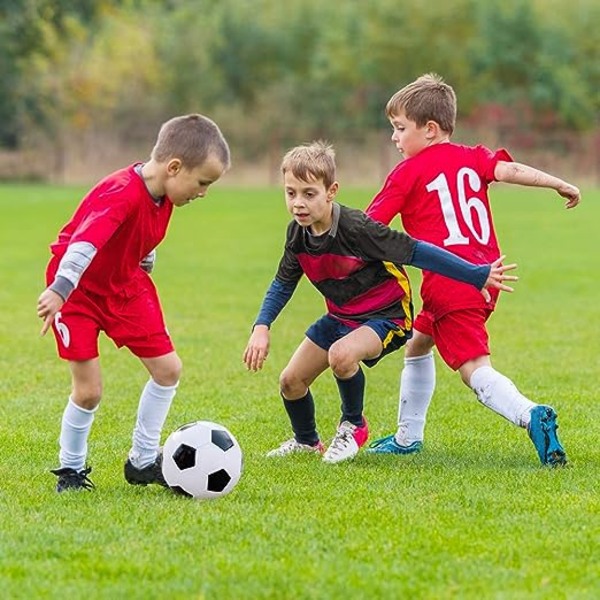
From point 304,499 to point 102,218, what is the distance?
1.43 metres

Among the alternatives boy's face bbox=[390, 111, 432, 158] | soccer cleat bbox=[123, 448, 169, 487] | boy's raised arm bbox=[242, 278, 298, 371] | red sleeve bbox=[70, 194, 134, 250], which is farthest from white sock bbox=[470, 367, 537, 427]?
red sleeve bbox=[70, 194, 134, 250]

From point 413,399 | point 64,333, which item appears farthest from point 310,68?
point 64,333

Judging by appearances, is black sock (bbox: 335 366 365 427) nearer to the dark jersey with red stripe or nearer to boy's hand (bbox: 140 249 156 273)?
the dark jersey with red stripe

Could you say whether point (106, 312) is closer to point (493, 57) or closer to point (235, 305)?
point (235, 305)

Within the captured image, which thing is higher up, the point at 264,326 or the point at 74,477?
the point at 264,326

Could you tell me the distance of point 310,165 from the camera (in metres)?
6.13

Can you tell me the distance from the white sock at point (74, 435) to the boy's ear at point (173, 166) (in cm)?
110

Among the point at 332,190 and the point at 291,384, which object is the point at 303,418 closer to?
the point at 291,384

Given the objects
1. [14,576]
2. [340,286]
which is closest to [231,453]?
[340,286]

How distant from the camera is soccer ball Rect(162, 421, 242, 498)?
565 cm

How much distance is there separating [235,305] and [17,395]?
529 centimetres

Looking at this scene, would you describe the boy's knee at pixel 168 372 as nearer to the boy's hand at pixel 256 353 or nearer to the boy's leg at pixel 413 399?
the boy's hand at pixel 256 353

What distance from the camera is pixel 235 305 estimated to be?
13.7 metres

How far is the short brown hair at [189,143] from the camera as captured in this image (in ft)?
18.2
